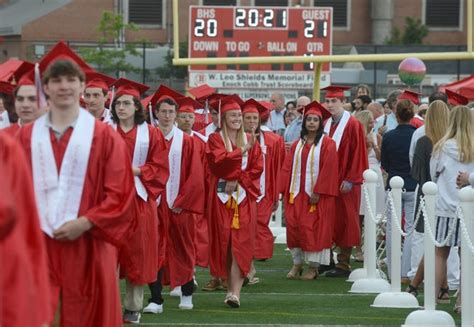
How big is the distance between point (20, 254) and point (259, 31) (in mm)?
28099

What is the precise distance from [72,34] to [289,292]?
53.5 metres

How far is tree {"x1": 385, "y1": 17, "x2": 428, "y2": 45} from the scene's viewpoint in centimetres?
6931

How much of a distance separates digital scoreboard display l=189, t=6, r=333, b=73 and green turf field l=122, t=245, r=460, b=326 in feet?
54.9

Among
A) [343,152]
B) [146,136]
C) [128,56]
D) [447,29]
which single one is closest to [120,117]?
[146,136]

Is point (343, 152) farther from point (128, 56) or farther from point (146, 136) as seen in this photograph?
point (128, 56)

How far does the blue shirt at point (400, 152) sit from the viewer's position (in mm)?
16125

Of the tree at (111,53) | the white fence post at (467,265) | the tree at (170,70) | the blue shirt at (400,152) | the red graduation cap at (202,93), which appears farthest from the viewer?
the tree at (170,70)

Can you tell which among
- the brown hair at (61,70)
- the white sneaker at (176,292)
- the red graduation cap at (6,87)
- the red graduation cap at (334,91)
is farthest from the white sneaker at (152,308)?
the brown hair at (61,70)

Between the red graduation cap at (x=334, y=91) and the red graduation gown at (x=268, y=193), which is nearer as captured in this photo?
the red graduation gown at (x=268, y=193)

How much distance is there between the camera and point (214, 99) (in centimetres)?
1645

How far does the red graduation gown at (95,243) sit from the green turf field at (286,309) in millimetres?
4028

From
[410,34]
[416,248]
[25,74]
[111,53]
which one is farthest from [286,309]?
[410,34]

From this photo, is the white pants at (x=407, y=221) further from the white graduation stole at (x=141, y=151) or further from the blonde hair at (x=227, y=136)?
the white graduation stole at (x=141, y=151)

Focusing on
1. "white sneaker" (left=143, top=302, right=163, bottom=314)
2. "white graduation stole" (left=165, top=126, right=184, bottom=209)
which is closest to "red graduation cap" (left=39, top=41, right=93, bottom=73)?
"white sneaker" (left=143, top=302, right=163, bottom=314)
